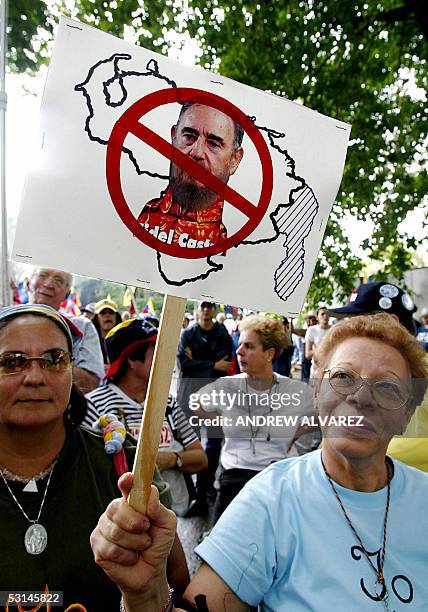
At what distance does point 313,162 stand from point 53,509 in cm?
111

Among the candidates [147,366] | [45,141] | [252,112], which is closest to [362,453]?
[252,112]

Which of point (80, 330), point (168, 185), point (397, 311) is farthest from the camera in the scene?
point (80, 330)

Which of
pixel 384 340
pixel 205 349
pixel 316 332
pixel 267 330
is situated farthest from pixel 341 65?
pixel 384 340

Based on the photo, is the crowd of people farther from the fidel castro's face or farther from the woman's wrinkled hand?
the fidel castro's face

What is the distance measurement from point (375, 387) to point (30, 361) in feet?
3.11

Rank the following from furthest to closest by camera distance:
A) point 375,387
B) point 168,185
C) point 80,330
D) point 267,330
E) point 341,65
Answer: point 341,65 → point 80,330 → point 267,330 → point 375,387 → point 168,185

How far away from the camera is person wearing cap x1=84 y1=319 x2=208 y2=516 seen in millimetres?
2643

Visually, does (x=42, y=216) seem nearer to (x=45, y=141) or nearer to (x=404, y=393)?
(x=45, y=141)

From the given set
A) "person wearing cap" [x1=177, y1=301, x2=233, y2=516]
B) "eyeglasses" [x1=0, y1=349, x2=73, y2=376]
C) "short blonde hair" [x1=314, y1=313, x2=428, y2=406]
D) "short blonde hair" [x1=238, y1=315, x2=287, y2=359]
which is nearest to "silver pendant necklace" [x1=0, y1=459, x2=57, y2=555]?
"eyeglasses" [x1=0, y1=349, x2=73, y2=376]

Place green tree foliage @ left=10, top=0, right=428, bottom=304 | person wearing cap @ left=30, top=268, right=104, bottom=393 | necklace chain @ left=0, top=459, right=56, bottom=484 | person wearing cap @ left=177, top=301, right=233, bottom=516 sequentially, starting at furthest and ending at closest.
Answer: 1. green tree foliage @ left=10, top=0, right=428, bottom=304
2. person wearing cap @ left=177, top=301, right=233, bottom=516
3. person wearing cap @ left=30, top=268, right=104, bottom=393
4. necklace chain @ left=0, top=459, right=56, bottom=484

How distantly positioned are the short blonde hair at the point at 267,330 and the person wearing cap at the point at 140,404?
1.84 ft

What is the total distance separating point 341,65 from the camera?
7.40 metres

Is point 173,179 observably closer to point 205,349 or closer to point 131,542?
point 131,542

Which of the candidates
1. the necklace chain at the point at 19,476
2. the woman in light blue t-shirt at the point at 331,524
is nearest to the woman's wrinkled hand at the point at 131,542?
the woman in light blue t-shirt at the point at 331,524
